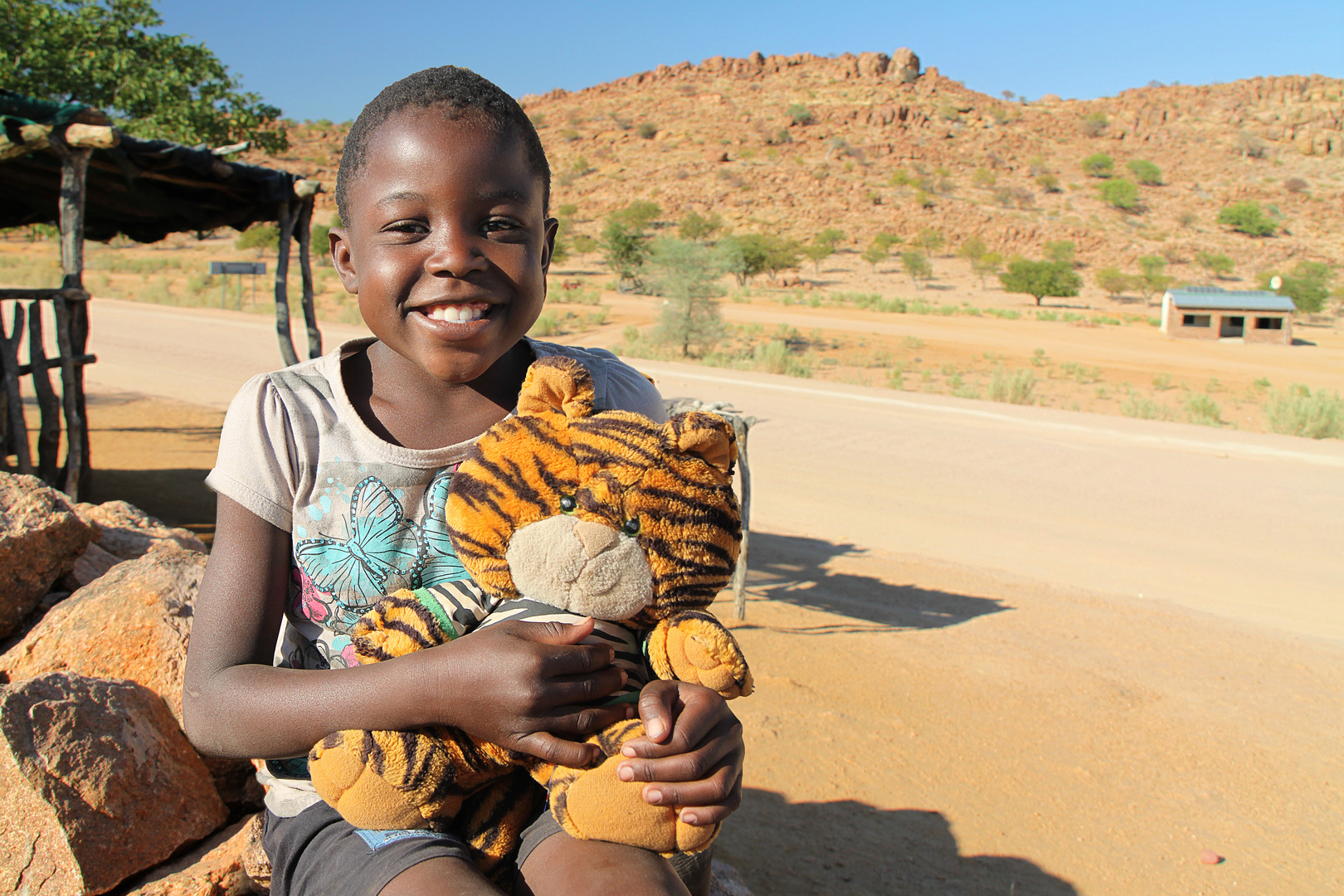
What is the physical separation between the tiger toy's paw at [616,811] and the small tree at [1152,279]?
3794cm

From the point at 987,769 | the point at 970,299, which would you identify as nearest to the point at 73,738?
the point at 987,769

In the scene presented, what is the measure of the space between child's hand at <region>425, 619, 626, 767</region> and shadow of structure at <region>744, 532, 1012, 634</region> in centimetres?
402

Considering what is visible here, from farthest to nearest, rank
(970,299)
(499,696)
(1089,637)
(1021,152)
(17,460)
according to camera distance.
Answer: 1. (1021,152)
2. (970,299)
3. (17,460)
4. (1089,637)
5. (499,696)

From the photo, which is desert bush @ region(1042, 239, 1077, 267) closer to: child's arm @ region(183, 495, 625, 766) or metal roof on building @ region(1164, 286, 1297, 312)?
metal roof on building @ region(1164, 286, 1297, 312)

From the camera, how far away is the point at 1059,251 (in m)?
40.4

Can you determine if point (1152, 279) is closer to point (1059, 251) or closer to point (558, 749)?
point (1059, 251)

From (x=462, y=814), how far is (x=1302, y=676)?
17.2ft

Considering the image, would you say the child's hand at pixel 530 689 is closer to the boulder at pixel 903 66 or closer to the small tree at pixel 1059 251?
the small tree at pixel 1059 251

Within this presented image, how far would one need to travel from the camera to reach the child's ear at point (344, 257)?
161cm

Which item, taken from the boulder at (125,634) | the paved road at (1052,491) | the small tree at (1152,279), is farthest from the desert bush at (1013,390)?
the small tree at (1152,279)

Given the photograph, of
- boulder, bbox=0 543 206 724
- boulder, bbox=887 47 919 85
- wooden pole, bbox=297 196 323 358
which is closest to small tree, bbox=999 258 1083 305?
wooden pole, bbox=297 196 323 358

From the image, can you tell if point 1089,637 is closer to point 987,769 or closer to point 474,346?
point 987,769

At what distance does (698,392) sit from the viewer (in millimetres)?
13242

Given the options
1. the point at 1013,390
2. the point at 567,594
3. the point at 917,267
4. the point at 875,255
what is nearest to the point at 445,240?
the point at 567,594
